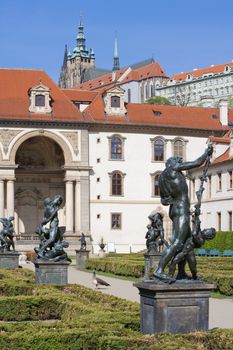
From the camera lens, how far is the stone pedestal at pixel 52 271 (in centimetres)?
2155

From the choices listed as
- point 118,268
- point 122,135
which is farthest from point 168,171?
point 122,135

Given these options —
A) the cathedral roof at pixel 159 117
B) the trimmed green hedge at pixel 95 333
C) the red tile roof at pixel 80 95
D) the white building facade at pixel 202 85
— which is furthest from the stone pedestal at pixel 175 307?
the white building facade at pixel 202 85

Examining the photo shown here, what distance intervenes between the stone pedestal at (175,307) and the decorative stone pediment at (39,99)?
148ft

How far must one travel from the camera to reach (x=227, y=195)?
52.5 m

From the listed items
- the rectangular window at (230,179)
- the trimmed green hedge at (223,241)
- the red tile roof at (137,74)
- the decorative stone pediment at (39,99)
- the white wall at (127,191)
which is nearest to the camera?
the trimmed green hedge at (223,241)

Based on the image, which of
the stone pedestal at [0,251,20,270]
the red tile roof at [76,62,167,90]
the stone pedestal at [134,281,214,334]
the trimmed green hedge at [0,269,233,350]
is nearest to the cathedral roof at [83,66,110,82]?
the red tile roof at [76,62,167,90]

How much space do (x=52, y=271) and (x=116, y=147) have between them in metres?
36.7

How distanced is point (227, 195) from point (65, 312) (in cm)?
3820

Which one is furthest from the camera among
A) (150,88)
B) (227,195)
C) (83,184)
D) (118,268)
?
(150,88)

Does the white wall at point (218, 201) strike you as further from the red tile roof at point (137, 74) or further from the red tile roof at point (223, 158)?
the red tile roof at point (137, 74)

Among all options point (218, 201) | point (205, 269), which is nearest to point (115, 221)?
point (218, 201)

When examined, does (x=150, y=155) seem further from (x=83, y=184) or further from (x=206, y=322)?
(x=206, y=322)

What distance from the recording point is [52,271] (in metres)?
21.6

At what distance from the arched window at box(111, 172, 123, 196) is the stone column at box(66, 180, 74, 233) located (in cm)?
363
